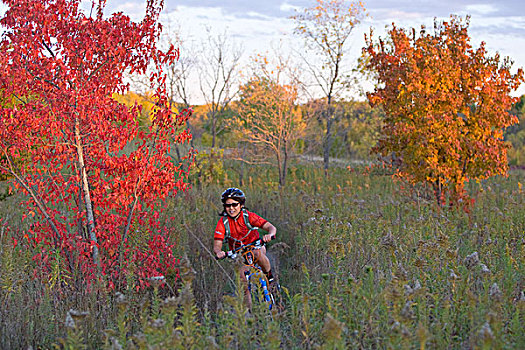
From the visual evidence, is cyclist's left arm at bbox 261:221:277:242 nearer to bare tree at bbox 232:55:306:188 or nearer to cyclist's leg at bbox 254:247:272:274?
cyclist's leg at bbox 254:247:272:274

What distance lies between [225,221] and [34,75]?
2415 mm

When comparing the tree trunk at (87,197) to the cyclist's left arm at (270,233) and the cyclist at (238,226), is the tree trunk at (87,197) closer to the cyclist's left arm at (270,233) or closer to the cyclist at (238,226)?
the cyclist at (238,226)

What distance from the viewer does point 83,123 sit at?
4965 millimetres

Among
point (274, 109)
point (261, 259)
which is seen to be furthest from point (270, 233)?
point (274, 109)

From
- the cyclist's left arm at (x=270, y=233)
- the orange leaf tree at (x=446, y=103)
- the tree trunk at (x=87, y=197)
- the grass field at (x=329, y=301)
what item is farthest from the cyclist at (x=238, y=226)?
the orange leaf tree at (x=446, y=103)

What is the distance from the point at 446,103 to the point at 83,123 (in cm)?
604

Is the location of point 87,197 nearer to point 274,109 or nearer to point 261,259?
point 261,259

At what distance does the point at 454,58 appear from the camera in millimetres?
8508

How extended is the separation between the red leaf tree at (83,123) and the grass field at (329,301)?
473 millimetres

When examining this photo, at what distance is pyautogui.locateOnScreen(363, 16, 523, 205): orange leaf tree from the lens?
8.14m

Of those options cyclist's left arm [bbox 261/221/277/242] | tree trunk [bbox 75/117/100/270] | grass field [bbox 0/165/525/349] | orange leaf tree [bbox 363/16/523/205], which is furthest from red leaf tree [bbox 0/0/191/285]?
orange leaf tree [bbox 363/16/523/205]

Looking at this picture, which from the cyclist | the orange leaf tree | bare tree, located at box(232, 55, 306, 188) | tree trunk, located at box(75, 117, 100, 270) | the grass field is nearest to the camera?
the grass field

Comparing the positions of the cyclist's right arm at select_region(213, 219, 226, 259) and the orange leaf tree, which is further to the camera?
the orange leaf tree

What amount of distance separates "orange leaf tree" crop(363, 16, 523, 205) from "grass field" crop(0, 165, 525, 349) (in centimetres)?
109
